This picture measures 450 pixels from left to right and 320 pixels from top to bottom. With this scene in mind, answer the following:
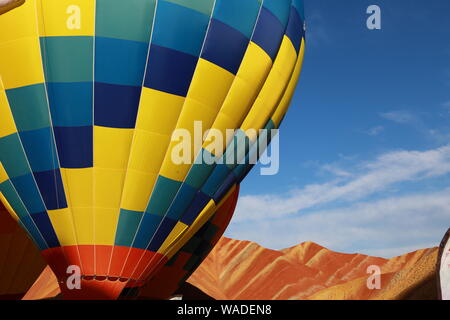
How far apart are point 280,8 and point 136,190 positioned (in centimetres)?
417

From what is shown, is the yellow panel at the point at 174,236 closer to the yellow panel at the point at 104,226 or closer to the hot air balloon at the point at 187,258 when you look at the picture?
the yellow panel at the point at 104,226

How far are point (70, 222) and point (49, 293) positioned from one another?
923 inches

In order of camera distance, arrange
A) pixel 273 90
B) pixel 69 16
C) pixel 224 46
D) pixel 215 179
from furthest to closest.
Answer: pixel 273 90 → pixel 215 179 → pixel 224 46 → pixel 69 16

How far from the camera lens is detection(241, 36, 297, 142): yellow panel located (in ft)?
26.7

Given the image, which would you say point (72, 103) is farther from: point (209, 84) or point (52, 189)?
point (209, 84)

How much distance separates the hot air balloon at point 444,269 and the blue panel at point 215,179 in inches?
137

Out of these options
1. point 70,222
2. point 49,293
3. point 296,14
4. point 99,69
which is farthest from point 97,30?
point 49,293

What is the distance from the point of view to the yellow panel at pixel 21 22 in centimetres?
684

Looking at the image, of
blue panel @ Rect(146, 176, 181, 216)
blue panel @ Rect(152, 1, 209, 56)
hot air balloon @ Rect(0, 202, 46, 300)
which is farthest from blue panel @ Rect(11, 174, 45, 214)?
hot air balloon @ Rect(0, 202, 46, 300)

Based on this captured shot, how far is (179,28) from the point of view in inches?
281

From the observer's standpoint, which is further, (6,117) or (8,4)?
(6,117)

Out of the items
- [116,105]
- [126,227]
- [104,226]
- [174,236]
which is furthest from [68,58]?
[174,236]
